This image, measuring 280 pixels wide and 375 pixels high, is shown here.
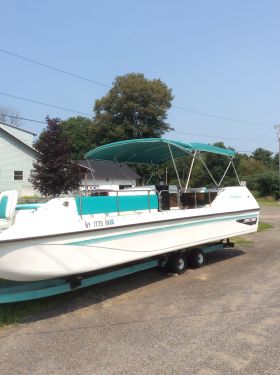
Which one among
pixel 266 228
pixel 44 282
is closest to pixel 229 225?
pixel 44 282

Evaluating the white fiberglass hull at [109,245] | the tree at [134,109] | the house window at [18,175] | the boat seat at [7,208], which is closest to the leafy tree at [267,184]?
the tree at [134,109]

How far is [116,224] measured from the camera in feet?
20.9

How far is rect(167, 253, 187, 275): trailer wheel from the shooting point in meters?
7.88

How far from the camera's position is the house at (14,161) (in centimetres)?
3338

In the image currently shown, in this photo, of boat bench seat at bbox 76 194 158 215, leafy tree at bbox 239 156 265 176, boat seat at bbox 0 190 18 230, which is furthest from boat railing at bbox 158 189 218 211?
leafy tree at bbox 239 156 265 176

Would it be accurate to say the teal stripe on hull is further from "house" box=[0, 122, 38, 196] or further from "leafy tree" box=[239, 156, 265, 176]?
"leafy tree" box=[239, 156, 265, 176]

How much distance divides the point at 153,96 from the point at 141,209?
4079 cm

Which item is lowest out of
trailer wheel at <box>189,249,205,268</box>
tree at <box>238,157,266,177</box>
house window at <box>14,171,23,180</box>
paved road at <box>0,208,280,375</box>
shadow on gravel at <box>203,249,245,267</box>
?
paved road at <box>0,208,280,375</box>

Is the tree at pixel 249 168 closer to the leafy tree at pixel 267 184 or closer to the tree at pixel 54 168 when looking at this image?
the leafy tree at pixel 267 184

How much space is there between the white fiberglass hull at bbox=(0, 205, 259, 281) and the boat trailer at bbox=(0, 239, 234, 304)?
0.95ft

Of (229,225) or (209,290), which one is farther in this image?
(229,225)

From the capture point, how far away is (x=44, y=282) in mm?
5922

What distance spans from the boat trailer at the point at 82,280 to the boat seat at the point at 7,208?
878mm

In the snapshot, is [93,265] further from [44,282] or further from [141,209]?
[141,209]
